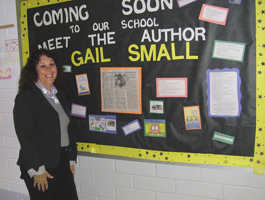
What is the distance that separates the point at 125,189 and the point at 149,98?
33.8 inches

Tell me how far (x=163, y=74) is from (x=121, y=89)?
1.18 ft

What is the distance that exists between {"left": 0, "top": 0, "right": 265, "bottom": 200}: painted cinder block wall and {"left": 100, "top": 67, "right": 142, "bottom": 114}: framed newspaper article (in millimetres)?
468

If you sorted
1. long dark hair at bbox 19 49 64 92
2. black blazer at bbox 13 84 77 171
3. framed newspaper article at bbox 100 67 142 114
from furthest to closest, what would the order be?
framed newspaper article at bbox 100 67 142 114, long dark hair at bbox 19 49 64 92, black blazer at bbox 13 84 77 171

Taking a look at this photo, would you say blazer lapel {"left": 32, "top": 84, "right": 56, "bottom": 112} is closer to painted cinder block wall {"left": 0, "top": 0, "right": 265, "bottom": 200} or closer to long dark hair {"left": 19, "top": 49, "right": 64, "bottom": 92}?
long dark hair {"left": 19, "top": 49, "right": 64, "bottom": 92}

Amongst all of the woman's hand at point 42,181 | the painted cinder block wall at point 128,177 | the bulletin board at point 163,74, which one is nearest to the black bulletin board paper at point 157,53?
the bulletin board at point 163,74

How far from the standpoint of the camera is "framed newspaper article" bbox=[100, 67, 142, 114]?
1535 millimetres

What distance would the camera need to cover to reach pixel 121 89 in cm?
157

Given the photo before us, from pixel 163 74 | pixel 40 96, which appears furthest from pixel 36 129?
pixel 163 74

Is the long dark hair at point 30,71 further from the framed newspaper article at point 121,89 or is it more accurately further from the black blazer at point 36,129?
the framed newspaper article at point 121,89

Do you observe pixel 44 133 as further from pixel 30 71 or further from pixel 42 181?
pixel 30 71

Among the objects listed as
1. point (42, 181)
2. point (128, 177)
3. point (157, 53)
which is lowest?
point (128, 177)

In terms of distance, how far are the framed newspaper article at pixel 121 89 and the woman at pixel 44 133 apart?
1.17ft

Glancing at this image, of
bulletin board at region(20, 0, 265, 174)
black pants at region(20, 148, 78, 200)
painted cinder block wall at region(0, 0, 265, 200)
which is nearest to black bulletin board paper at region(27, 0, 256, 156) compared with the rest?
bulletin board at region(20, 0, 265, 174)

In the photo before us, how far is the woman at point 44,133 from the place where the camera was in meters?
1.27
